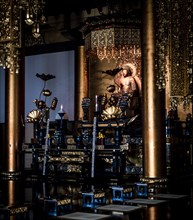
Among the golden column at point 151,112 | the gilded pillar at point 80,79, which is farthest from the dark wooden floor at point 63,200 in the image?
the gilded pillar at point 80,79

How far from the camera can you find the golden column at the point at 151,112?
20.9 ft

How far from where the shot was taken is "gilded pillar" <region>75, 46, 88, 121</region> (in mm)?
10242

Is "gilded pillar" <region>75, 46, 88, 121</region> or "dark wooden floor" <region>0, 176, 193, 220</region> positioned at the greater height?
"gilded pillar" <region>75, 46, 88, 121</region>

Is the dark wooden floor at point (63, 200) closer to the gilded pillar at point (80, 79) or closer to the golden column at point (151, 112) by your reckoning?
the golden column at point (151, 112)

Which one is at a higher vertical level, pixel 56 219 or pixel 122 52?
pixel 122 52

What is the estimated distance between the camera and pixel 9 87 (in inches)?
316

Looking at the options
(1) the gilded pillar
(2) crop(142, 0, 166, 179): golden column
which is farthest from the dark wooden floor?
(1) the gilded pillar

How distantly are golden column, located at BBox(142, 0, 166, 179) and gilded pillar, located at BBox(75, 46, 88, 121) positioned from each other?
3917 millimetres

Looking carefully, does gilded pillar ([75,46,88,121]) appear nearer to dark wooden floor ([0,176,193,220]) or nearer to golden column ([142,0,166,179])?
dark wooden floor ([0,176,193,220])

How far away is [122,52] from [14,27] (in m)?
4.14

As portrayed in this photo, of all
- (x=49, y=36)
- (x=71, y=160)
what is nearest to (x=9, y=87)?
(x=71, y=160)

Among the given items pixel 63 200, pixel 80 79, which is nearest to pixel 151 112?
pixel 63 200

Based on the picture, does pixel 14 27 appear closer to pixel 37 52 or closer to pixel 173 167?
pixel 173 167

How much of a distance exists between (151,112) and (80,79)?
162 inches
